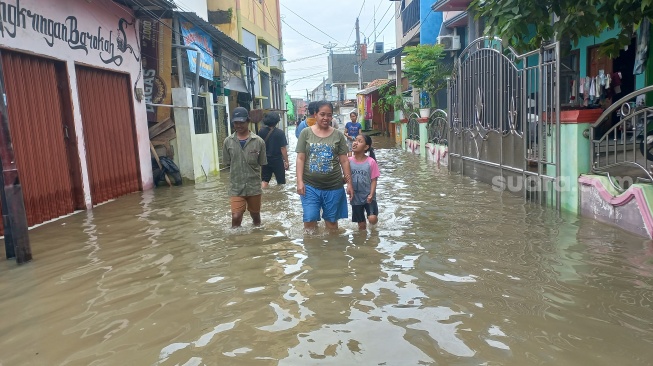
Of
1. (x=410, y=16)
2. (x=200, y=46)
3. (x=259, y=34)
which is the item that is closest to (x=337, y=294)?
(x=200, y=46)

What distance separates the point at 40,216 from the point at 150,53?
6.18 m

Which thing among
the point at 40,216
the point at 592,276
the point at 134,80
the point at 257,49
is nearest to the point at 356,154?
the point at 592,276

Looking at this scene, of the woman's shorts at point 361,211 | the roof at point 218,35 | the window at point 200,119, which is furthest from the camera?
the window at point 200,119

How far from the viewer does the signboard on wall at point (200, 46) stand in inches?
527

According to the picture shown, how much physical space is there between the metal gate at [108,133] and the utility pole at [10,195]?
12.7ft

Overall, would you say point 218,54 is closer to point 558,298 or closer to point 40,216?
point 40,216

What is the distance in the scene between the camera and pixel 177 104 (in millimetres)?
12055

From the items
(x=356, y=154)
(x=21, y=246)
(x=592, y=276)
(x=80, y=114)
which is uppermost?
(x=80, y=114)

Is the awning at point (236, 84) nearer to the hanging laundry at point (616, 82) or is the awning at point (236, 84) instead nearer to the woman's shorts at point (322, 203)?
the hanging laundry at point (616, 82)

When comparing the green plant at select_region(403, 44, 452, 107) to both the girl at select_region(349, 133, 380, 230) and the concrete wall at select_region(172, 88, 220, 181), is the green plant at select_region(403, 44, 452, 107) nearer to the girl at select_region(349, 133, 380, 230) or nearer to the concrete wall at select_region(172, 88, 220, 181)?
the concrete wall at select_region(172, 88, 220, 181)

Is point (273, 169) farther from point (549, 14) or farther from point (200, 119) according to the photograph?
point (200, 119)

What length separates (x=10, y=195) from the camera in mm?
5012

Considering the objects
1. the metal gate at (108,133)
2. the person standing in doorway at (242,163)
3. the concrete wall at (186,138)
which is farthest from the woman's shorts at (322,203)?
the concrete wall at (186,138)

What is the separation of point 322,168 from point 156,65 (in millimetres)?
8300
